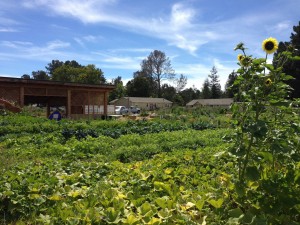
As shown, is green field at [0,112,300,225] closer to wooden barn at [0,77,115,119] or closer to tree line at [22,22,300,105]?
wooden barn at [0,77,115,119]

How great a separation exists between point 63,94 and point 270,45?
21.9 meters

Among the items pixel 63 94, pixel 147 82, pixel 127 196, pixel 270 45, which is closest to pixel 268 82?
pixel 270 45

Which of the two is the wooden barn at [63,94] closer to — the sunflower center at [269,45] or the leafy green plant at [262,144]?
the sunflower center at [269,45]

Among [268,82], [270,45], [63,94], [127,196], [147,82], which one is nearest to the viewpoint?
[268,82]

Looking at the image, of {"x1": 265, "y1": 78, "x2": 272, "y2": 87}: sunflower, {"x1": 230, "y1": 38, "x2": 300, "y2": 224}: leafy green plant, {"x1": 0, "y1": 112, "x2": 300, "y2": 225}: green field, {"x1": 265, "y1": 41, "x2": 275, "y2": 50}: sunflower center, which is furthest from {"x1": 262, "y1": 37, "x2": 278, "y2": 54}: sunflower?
{"x1": 0, "y1": 112, "x2": 300, "y2": 225}: green field

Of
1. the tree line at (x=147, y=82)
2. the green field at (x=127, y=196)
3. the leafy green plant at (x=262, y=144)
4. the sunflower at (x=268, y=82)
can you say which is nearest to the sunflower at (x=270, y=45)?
the leafy green plant at (x=262, y=144)

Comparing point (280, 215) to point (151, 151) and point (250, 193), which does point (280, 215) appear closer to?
point (250, 193)

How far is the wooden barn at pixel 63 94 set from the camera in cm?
2052

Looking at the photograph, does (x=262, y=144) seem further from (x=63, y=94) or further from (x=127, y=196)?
(x=63, y=94)

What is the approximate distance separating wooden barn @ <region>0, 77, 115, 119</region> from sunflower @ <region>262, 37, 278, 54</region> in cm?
1957

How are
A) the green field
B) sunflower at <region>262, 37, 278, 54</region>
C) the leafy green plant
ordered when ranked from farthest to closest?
sunflower at <region>262, 37, 278, 54</region>, the green field, the leafy green plant

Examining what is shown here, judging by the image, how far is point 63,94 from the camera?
23.4 meters

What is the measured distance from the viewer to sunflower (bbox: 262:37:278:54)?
9.36 ft

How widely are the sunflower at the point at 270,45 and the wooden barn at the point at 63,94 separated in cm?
1957
